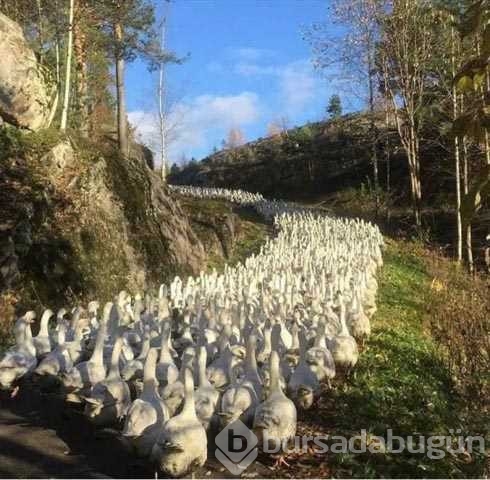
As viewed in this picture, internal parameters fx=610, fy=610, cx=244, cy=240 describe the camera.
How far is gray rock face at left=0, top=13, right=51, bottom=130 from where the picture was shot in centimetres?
1242

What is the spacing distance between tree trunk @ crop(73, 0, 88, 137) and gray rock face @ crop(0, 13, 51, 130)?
Answer: 5.43 feet

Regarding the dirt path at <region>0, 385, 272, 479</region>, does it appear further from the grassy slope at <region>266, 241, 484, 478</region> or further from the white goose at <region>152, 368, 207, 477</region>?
the grassy slope at <region>266, 241, 484, 478</region>

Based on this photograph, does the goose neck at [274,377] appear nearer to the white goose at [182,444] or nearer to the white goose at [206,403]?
the white goose at [206,403]

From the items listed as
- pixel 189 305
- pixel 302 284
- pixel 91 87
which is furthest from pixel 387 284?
pixel 91 87

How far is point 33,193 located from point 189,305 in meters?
4.35

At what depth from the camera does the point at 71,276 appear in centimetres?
1070

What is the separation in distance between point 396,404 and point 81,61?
14.6m

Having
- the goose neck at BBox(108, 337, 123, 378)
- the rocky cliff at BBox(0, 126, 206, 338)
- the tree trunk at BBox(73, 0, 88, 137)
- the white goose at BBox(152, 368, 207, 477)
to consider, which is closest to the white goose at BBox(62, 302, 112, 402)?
the goose neck at BBox(108, 337, 123, 378)

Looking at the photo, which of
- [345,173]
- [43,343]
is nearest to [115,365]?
[43,343]

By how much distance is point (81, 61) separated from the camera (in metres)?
17.6

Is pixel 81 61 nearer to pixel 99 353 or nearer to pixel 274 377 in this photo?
pixel 99 353

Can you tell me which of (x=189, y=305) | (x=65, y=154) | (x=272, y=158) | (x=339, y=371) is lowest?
(x=339, y=371)

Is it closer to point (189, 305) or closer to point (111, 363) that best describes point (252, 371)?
point (111, 363)

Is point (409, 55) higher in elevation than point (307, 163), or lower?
lower
